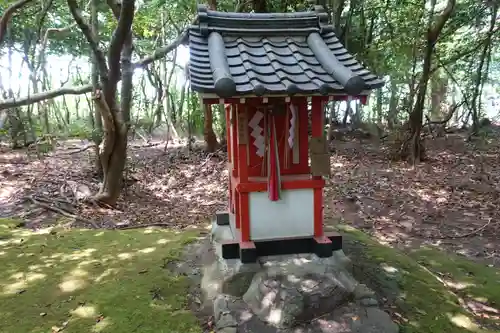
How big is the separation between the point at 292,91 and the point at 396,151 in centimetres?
864

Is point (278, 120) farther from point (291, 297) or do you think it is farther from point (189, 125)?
point (189, 125)

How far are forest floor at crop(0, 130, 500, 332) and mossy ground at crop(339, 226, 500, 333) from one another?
0.06 metres

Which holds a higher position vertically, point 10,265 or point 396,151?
point 396,151

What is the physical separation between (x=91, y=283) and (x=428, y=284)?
441 cm

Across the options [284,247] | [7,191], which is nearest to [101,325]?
[284,247]

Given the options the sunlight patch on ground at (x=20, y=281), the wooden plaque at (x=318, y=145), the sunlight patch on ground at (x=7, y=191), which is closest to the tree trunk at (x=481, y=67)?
the wooden plaque at (x=318, y=145)

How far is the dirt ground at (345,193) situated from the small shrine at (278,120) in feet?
9.87

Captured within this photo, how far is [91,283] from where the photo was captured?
4988 millimetres

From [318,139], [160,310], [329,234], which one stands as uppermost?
[318,139]

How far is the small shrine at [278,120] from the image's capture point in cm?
430

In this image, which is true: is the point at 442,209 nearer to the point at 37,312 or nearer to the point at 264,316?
the point at 264,316

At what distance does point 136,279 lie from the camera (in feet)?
16.6

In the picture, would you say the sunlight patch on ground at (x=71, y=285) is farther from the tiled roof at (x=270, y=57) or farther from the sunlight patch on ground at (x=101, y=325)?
the tiled roof at (x=270, y=57)


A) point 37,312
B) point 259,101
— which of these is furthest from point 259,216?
point 37,312
